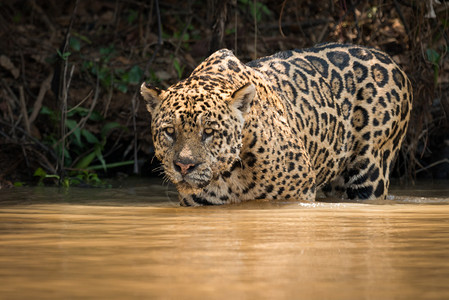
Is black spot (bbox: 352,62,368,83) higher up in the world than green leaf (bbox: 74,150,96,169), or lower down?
higher up

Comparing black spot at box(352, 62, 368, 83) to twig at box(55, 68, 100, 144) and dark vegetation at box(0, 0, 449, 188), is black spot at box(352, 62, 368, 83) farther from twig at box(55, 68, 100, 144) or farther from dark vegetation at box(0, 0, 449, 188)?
twig at box(55, 68, 100, 144)

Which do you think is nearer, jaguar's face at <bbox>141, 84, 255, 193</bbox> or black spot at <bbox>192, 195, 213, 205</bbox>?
jaguar's face at <bbox>141, 84, 255, 193</bbox>

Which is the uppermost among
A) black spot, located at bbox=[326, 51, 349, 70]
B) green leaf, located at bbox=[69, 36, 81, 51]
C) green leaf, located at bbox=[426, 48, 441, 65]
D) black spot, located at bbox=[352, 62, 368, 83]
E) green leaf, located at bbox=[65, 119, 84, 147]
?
green leaf, located at bbox=[69, 36, 81, 51]

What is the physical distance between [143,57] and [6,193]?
11.8ft

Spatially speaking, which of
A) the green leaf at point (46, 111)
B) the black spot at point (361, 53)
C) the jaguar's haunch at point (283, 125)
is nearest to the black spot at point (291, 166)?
the jaguar's haunch at point (283, 125)

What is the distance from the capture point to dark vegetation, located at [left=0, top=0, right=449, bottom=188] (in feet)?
30.1

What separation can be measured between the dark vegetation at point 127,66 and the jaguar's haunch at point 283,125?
130 cm

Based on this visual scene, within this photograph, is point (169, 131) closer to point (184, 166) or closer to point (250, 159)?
point (184, 166)

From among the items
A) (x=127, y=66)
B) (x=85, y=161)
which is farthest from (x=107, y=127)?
(x=127, y=66)

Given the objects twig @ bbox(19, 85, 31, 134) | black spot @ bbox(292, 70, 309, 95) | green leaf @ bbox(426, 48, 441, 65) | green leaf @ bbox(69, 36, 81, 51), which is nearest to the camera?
black spot @ bbox(292, 70, 309, 95)

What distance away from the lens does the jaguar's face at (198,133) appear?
5.52 m

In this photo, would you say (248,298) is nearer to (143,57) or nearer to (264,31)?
(143,57)

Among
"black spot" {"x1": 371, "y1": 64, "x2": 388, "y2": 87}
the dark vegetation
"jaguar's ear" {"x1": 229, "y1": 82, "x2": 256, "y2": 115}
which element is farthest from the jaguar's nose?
the dark vegetation

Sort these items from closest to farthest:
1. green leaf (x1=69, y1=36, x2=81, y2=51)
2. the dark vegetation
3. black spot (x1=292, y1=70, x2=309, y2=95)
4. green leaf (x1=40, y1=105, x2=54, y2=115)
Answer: black spot (x1=292, y1=70, x2=309, y2=95) < the dark vegetation < green leaf (x1=40, y1=105, x2=54, y2=115) < green leaf (x1=69, y1=36, x2=81, y2=51)
